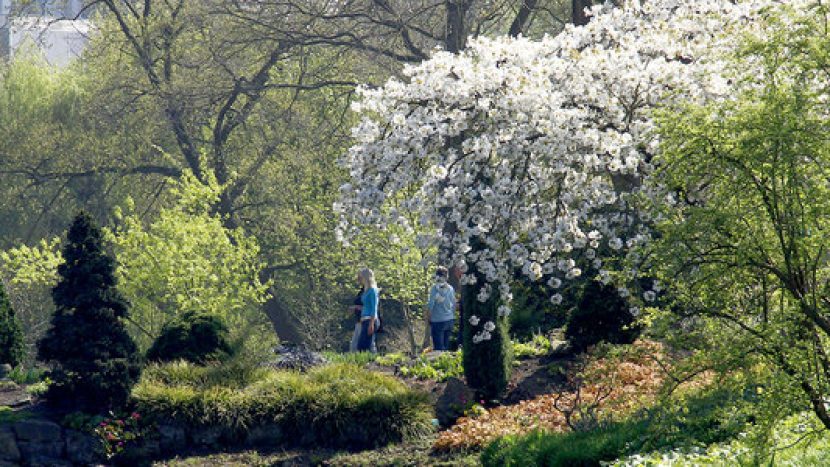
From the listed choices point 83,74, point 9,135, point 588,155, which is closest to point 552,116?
point 588,155

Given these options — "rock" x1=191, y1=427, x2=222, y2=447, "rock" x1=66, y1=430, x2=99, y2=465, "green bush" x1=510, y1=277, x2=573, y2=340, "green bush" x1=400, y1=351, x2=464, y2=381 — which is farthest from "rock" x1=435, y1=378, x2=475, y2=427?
"rock" x1=66, y1=430, x2=99, y2=465

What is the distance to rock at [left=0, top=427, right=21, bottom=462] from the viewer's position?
39.4 feet

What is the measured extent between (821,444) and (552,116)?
148 inches

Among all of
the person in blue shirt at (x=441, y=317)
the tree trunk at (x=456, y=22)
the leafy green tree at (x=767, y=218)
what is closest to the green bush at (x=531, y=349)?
the person in blue shirt at (x=441, y=317)

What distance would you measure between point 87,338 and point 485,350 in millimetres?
4438

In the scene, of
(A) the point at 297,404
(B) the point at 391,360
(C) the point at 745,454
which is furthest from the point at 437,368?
(C) the point at 745,454

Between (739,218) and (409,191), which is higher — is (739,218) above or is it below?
below

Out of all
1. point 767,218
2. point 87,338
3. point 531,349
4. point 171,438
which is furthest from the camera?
point 531,349

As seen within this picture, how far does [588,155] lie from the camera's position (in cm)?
1056

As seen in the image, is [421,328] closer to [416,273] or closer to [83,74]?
[416,273]

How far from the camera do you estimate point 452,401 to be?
12.7 meters

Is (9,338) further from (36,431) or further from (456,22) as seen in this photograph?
(456,22)

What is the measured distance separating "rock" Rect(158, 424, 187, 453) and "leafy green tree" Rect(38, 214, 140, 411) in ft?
1.87

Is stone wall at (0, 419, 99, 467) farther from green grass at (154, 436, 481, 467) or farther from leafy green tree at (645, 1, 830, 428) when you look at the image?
leafy green tree at (645, 1, 830, 428)
